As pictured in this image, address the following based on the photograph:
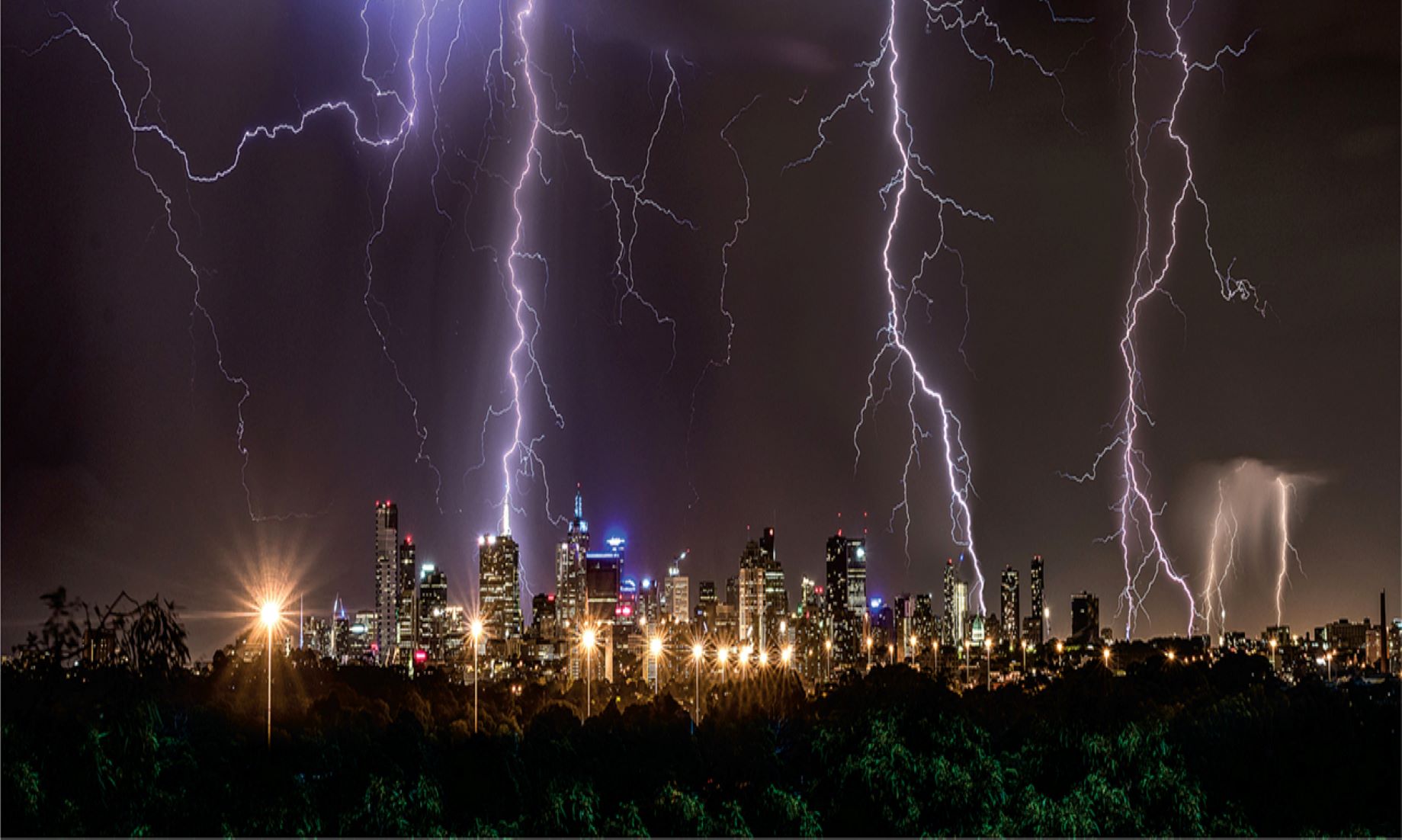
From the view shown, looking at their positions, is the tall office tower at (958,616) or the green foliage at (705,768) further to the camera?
the tall office tower at (958,616)

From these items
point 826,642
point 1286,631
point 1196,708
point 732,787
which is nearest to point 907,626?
point 826,642

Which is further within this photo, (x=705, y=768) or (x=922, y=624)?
(x=922, y=624)

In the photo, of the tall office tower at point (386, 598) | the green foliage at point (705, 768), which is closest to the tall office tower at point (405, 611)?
the tall office tower at point (386, 598)

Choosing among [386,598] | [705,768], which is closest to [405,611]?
[386,598]

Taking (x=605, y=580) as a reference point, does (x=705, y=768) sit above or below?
below

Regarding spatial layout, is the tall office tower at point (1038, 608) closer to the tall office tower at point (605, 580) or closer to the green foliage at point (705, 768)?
the tall office tower at point (605, 580)

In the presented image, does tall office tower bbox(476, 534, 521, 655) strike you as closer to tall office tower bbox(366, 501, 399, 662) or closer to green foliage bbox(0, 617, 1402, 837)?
tall office tower bbox(366, 501, 399, 662)

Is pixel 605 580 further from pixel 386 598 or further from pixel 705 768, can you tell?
pixel 705 768

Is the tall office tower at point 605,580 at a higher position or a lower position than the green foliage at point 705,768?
higher
